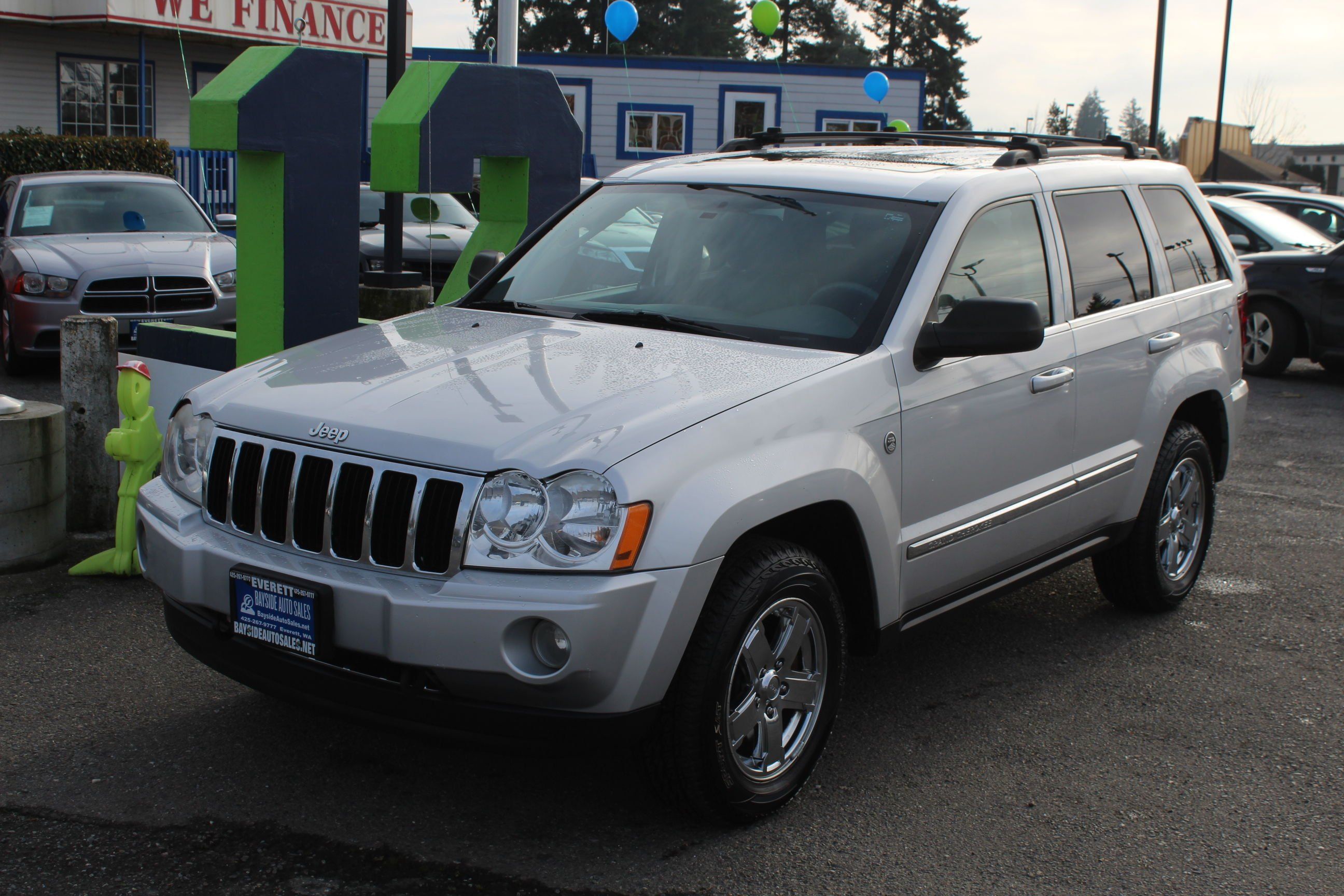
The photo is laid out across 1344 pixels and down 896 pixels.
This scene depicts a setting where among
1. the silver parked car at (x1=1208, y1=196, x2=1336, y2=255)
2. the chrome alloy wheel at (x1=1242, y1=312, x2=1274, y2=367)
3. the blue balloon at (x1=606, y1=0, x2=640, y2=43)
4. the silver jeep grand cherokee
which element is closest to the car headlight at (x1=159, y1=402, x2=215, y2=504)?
the silver jeep grand cherokee

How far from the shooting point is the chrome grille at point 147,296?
9.88 metres

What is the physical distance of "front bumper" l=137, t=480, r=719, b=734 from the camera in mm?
3078

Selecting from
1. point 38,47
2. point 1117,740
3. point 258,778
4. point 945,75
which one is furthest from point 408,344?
point 945,75

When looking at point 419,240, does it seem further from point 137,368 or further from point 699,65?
point 699,65

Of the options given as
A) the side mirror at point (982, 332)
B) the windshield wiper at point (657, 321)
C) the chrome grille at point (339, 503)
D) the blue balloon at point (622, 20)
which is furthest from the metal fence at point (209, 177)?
the side mirror at point (982, 332)

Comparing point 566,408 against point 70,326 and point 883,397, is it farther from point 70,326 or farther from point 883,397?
point 70,326

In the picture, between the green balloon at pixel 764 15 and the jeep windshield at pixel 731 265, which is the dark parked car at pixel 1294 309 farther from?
the green balloon at pixel 764 15

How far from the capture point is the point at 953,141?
5691mm

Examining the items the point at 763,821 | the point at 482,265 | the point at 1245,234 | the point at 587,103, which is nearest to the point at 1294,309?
the point at 1245,234

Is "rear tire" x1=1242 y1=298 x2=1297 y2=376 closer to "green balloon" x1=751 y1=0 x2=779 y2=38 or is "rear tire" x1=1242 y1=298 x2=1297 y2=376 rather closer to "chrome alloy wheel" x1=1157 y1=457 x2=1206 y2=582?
"chrome alloy wheel" x1=1157 y1=457 x2=1206 y2=582

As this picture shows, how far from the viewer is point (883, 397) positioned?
12.6ft

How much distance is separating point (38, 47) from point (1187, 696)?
23.0 m

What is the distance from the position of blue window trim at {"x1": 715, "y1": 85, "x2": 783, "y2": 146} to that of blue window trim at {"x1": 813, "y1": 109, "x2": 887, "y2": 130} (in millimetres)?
1119

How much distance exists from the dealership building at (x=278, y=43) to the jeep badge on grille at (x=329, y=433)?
14.0 m
